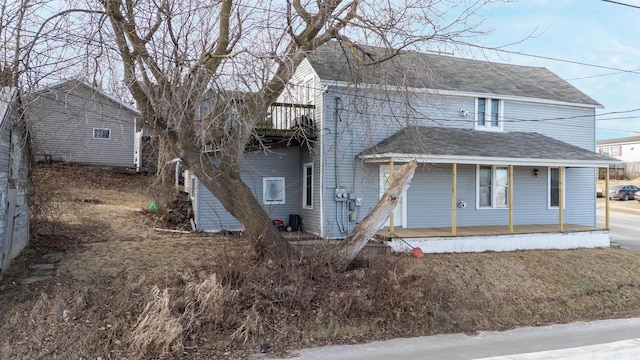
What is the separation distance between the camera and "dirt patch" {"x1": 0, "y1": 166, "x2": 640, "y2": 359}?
20.4 feet

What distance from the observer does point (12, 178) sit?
27.0 feet

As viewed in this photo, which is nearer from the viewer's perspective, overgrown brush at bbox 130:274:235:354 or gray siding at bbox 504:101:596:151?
overgrown brush at bbox 130:274:235:354

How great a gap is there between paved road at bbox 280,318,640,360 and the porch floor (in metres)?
4.49

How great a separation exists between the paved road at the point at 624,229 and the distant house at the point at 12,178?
18.0 meters

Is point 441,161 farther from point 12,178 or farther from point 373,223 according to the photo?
point 12,178

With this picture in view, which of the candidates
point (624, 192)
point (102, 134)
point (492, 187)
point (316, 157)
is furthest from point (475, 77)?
point (624, 192)

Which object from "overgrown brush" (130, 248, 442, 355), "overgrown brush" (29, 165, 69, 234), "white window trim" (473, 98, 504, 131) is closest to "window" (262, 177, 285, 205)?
"overgrown brush" (29, 165, 69, 234)

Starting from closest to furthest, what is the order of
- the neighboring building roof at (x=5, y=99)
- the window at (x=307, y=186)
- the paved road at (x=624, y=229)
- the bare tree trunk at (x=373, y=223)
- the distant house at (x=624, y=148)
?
1. the neighboring building roof at (x=5, y=99)
2. the bare tree trunk at (x=373, y=223)
3. the window at (x=307, y=186)
4. the paved road at (x=624, y=229)
5. the distant house at (x=624, y=148)

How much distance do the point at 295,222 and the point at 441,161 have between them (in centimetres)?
494

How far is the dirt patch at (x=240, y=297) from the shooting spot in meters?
A: 6.21

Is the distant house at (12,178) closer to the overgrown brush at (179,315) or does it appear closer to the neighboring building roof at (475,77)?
the overgrown brush at (179,315)

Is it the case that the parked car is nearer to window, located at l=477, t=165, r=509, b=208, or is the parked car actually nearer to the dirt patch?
→ window, located at l=477, t=165, r=509, b=208

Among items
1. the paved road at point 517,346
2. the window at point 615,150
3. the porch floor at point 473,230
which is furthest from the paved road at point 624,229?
the window at point 615,150

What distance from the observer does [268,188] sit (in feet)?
47.9
